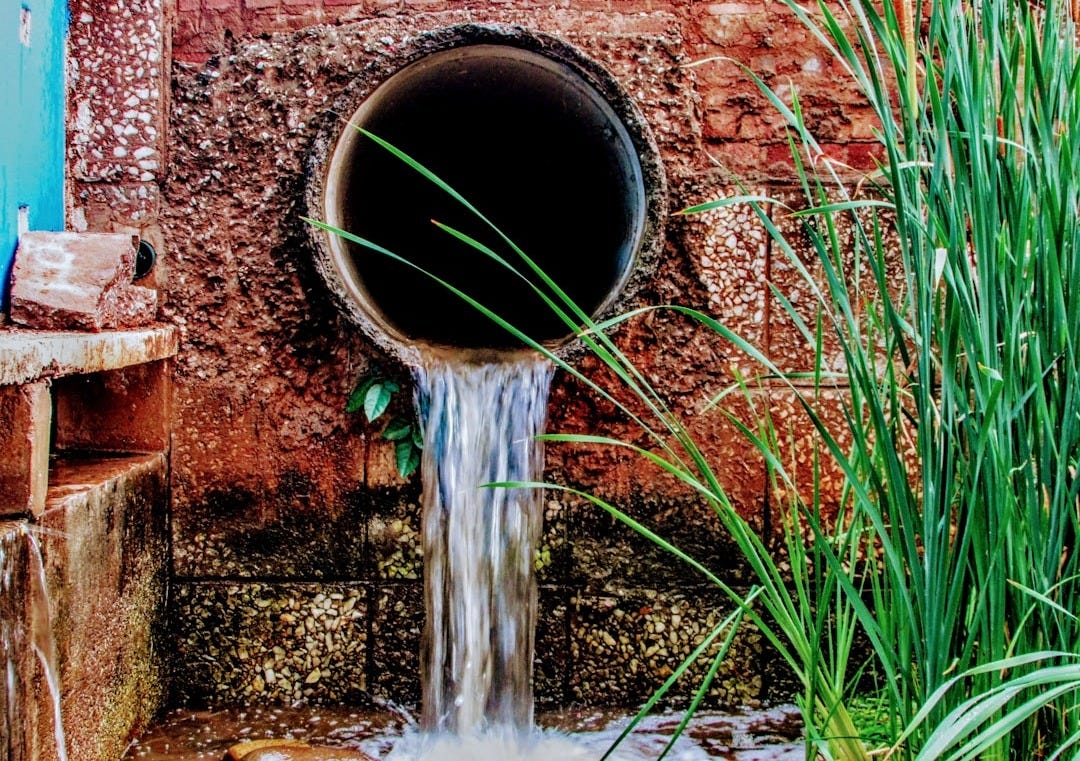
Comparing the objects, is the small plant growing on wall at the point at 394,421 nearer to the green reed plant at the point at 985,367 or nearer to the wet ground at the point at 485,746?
the wet ground at the point at 485,746

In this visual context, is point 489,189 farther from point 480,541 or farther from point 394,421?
point 480,541

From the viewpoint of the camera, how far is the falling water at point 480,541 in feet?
9.23

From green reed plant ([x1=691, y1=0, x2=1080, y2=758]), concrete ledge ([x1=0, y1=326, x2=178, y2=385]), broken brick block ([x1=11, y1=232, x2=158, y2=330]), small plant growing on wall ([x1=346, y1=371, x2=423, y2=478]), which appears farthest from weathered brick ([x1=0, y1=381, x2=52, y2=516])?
green reed plant ([x1=691, y1=0, x2=1080, y2=758])

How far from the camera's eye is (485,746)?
2.77 meters

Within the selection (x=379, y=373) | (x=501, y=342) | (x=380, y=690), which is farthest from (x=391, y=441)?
(x=380, y=690)

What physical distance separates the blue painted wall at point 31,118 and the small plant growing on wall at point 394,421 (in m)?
1.07

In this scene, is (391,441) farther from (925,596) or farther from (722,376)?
(925,596)

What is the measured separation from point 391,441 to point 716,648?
1363 mm

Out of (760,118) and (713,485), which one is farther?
(760,118)

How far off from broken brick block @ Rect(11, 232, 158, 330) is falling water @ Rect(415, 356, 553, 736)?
0.96 m

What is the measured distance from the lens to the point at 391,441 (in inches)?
115

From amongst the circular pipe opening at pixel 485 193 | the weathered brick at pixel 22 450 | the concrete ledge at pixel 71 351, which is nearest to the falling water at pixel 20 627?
the weathered brick at pixel 22 450

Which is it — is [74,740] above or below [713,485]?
below

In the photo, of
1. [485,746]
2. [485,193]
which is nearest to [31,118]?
[485,193]
